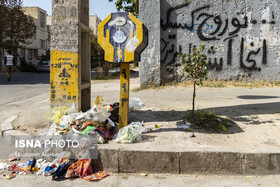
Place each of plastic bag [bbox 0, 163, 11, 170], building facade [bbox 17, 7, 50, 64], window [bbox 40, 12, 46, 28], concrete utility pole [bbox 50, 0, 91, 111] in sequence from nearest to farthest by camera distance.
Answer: plastic bag [bbox 0, 163, 11, 170] < concrete utility pole [bbox 50, 0, 91, 111] < building facade [bbox 17, 7, 50, 64] < window [bbox 40, 12, 46, 28]

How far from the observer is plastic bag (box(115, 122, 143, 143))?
128 inches

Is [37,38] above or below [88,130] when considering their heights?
above

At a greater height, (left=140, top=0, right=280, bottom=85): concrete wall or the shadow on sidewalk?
(left=140, top=0, right=280, bottom=85): concrete wall

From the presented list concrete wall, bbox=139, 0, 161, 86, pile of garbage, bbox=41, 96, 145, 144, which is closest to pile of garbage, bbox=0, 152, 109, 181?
pile of garbage, bbox=41, 96, 145, 144

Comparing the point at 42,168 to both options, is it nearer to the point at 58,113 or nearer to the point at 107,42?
the point at 58,113

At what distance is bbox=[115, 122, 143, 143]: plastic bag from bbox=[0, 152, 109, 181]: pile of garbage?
0.47 m

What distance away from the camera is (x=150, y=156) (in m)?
2.96

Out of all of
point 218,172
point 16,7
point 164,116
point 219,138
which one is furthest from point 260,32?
point 16,7

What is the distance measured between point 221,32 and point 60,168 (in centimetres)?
774

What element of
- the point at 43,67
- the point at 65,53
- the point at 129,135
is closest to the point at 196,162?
the point at 129,135

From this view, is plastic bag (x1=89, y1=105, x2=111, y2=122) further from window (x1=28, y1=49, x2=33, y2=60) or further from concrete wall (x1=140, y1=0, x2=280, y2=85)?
window (x1=28, y1=49, x2=33, y2=60)

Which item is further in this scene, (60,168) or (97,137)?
(97,137)

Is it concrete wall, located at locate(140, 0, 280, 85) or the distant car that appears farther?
the distant car

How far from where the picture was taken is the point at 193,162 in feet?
9.66
